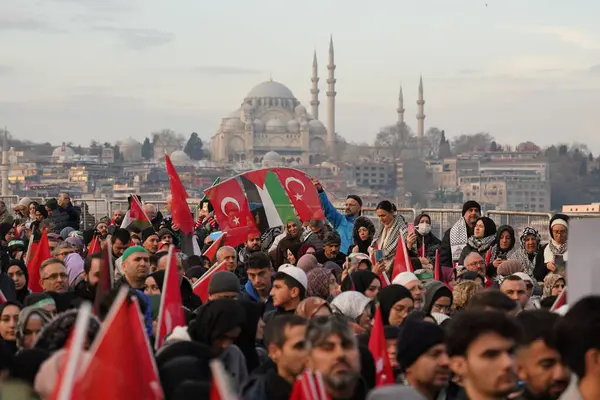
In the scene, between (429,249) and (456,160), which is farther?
(456,160)

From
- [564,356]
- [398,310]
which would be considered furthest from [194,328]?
[564,356]

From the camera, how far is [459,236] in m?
12.8

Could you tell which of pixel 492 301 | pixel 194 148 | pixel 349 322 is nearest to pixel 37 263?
pixel 349 322

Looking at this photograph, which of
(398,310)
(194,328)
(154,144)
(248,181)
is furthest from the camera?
(154,144)

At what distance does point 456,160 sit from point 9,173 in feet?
134

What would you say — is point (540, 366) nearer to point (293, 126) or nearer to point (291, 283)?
point (291, 283)

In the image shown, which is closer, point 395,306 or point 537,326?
point 537,326

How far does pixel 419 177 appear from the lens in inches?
5728

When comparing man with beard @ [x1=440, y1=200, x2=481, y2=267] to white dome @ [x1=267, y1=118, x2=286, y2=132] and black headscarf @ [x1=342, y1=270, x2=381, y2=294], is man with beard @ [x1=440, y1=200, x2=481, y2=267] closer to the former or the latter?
black headscarf @ [x1=342, y1=270, x2=381, y2=294]

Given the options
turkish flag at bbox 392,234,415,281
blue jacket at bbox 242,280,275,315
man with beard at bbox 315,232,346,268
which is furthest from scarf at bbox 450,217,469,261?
blue jacket at bbox 242,280,275,315

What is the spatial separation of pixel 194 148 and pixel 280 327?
183348 millimetres

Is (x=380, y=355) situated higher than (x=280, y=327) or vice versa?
(x=280, y=327)

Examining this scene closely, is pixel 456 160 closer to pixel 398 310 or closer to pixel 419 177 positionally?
pixel 419 177

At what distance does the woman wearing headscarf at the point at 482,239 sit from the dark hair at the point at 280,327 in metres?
6.18
